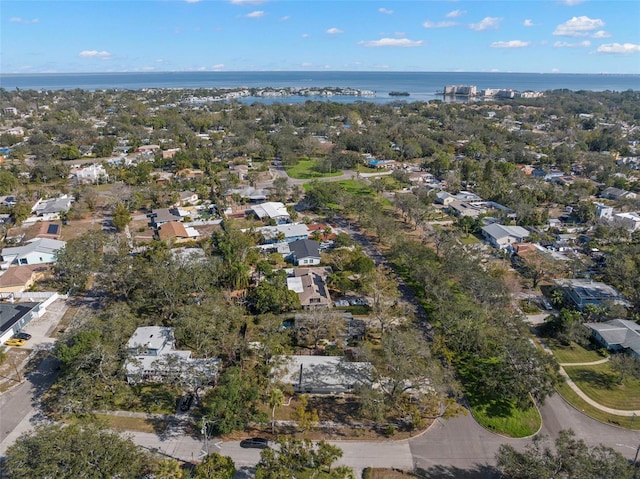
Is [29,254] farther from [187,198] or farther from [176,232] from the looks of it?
[187,198]

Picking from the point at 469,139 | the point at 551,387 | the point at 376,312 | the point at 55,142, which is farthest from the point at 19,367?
the point at 469,139

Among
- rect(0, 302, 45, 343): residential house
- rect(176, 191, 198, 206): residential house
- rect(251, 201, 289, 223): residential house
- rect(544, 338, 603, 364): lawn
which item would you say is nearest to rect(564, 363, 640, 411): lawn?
rect(544, 338, 603, 364): lawn

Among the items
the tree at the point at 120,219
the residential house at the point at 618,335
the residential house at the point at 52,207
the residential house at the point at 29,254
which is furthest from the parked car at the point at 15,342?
the residential house at the point at 618,335

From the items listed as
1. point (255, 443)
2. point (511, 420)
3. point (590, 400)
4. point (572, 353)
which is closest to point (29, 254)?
point (255, 443)

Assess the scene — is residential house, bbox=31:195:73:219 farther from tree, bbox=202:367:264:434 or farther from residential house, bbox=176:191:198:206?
tree, bbox=202:367:264:434

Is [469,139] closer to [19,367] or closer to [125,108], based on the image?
[19,367]

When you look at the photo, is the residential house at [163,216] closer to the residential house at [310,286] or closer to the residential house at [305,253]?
the residential house at [305,253]
